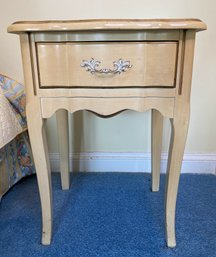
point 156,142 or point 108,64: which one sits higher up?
point 108,64

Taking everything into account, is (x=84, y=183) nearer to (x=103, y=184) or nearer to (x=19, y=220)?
(x=103, y=184)

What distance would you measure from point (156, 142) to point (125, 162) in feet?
1.03

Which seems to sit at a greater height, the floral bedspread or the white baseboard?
the floral bedspread

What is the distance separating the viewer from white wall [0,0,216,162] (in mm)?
1164

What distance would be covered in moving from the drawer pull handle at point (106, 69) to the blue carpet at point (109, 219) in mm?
626

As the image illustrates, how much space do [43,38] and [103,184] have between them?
84cm

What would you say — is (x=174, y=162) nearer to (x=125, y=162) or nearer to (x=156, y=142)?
(x=156, y=142)

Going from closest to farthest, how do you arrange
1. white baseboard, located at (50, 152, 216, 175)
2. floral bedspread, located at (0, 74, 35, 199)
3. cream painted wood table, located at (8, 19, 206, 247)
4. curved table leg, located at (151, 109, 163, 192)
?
1. cream painted wood table, located at (8, 19, 206, 247)
2. floral bedspread, located at (0, 74, 35, 199)
3. curved table leg, located at (151, 109, 163, 192)
4. white baseboard, located at (50, 152, 216, 175)

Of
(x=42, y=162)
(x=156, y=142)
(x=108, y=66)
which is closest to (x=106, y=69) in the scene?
(x=108, y=66)

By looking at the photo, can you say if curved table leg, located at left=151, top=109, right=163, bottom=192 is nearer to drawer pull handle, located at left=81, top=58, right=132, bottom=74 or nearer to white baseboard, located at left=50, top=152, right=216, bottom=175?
white baseboard, located at left=50, top=152, right=216, bottom=175

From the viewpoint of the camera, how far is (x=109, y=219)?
1028 millimetres

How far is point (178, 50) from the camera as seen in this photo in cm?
70

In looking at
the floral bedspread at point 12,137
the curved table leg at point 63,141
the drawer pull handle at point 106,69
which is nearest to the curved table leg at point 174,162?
the drawer pull handle at point 106,69

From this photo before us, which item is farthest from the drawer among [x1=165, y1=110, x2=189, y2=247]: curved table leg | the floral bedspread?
the floral bedspread
